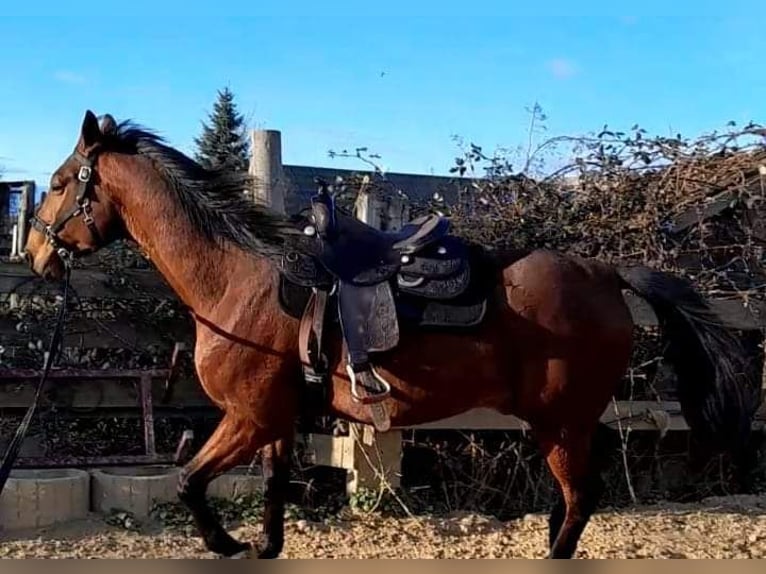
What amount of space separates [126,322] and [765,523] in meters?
3.97

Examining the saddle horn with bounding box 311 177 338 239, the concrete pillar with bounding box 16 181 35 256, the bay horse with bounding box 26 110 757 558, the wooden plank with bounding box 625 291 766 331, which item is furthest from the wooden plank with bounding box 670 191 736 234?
the concrete pillar with bounding box 16 181 35 256

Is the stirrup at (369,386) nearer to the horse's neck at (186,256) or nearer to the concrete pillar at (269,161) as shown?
the horse's neck at (186,256)

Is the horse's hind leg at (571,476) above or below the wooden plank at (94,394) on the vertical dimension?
below

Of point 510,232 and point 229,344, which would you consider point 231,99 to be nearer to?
point 510,232

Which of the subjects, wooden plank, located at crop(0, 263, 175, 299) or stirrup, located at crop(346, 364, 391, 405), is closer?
stirrup, located at crop(346, 364, 391, 405)

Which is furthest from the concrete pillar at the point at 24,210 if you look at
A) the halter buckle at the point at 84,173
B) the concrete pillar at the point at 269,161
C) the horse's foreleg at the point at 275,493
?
the horse's foreleg at the point at 275,493

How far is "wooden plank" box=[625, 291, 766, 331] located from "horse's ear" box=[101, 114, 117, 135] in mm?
3065

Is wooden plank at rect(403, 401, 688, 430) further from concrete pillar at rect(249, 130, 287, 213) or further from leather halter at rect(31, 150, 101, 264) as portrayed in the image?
leather halter at rect(31, 150, 101, 264)

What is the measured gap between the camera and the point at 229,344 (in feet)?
12.9

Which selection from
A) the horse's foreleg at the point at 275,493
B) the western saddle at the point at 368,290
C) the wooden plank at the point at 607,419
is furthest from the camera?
the wooden plank at the point at 607,419

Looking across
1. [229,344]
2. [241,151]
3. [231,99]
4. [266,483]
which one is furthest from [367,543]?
[231,99]

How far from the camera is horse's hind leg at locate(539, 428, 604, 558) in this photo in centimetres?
414

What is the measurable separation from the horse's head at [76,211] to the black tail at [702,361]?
2387 mm

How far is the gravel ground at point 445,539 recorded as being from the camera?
15.5 ft
